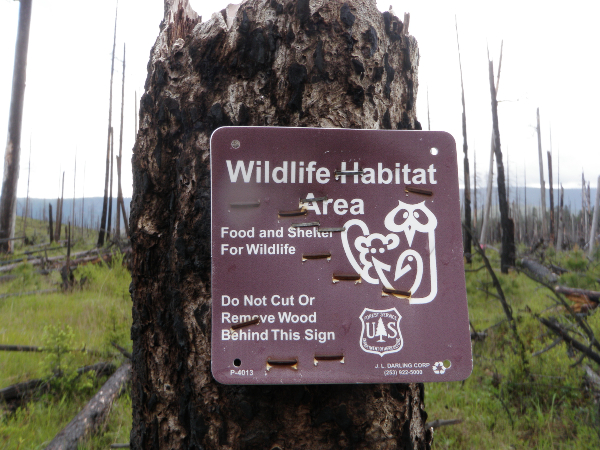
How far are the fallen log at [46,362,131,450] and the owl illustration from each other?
265cm

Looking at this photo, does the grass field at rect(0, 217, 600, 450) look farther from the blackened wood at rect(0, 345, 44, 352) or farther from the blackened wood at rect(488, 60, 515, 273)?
the blackened wood at rect(488, 60, 515, 273)

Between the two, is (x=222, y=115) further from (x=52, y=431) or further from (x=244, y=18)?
(x=52, y=431)

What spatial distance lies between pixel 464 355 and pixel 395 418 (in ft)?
0.69

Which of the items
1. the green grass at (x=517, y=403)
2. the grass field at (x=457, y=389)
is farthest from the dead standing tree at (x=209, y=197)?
the green grass at (x=517, y=403)

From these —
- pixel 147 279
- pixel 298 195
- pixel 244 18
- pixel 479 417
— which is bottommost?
pixel 479 417

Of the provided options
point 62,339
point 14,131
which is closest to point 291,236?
point 62,339

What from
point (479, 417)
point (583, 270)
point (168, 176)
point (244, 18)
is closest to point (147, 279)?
point (168, 176)

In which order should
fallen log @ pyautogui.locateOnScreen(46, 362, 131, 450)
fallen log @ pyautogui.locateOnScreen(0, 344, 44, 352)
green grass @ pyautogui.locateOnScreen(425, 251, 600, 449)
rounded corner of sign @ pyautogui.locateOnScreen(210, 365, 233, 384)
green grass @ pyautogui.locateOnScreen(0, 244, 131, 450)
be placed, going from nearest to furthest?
rounded corner of sign @ pyautogui.locateOnScreen(210, 365, 233, 384) → fallen log @ pyautogui.locateOnScreen(46, 362, 131, 450) → green grass @ pyautogui.locateOnScreen(0, 244, 131, 450) → green grass @ pyautogui.locateOnScreen(425, 251, 600, 449) → fallen log @ pyautogui.locateOnScreen(0, 344, 44, 352)

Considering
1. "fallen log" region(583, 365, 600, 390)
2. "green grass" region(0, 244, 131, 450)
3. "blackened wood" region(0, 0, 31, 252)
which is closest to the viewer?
"green grass" region(0, 244, 131, 450)

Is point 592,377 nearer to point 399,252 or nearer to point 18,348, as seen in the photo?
point 399,252

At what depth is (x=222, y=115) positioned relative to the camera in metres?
0.96

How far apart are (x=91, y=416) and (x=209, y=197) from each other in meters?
2.78

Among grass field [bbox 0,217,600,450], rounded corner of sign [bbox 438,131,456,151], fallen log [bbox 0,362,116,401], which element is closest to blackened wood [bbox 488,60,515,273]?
grass field [bbox 0,217,600,450]

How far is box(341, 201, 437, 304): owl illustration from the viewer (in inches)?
35.9
